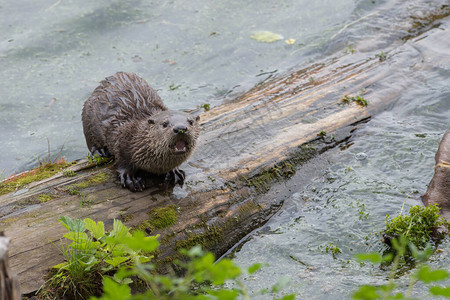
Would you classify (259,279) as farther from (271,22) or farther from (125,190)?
(271,22)

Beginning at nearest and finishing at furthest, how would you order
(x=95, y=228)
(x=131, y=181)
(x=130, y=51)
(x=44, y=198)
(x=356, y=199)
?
(x=95, y=228) → (x=44, y=198) → (x=131, y=181) → (x=356, y=199) → (x=130, y=51)

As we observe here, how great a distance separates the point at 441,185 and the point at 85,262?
105 inches

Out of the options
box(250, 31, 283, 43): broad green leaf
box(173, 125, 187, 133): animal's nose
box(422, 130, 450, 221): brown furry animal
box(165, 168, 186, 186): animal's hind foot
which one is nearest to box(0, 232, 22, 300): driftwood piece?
box(173, 125, 187, 133): animal's nose

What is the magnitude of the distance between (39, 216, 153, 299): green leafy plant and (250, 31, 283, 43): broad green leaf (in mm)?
4644

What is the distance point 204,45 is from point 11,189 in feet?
13.2

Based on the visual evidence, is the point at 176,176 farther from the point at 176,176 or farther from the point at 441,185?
the point at 441,185

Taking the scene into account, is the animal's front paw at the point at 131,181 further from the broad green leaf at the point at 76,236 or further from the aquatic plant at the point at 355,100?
the aquatic plant at the point at 355,100

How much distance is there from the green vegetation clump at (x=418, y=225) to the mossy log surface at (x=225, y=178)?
0.91 metres

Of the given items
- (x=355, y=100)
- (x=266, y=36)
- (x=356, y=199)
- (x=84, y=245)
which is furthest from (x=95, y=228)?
(x=266, y=36)

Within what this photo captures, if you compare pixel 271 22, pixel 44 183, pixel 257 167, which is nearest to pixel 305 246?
pixel 257 167

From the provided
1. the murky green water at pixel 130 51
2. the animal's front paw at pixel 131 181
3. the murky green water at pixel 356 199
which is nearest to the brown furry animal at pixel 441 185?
the murky green water at pixel 356 199

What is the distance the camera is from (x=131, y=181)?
346 cm

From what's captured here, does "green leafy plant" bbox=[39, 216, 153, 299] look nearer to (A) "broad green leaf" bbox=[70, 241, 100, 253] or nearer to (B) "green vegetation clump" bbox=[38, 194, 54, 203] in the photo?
(A) "broad green leaf" bbox=[70, 241, 100, 253]

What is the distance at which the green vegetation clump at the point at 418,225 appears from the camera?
3.33 m
